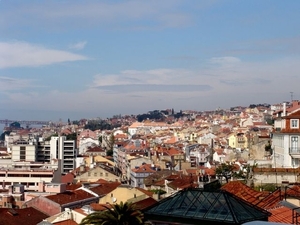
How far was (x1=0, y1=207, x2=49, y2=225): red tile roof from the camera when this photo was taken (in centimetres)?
2784

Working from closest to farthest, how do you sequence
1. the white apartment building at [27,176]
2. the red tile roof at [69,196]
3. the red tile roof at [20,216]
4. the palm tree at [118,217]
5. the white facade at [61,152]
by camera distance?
1. the palm tree at [118,217]
2. the red tile roof at [20,216]
3. the red tile roof at [69,196]
4. the white apartment building at [27,176]
5. the white facade at [61,152]

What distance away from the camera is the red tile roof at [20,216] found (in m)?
27.8

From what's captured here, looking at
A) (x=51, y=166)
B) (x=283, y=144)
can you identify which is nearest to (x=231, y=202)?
(x=283, y=144)

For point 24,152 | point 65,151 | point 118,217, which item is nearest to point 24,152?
point 24,152

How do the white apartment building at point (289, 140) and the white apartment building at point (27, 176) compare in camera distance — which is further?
the white apartment building at point (27, 176)

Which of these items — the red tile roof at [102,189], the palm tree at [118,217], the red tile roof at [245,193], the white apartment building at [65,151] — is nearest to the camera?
the palm tree at [118,217]

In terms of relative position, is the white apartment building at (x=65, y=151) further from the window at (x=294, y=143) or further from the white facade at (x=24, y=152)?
the window at (x=294, y=143)

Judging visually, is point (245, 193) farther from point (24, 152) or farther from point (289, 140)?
point (24, 152)

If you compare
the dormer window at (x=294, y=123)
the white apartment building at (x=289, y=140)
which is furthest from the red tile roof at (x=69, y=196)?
the dormer window at (x=294, y=123)

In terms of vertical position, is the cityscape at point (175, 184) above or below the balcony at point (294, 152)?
below

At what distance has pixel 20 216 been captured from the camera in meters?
29.0

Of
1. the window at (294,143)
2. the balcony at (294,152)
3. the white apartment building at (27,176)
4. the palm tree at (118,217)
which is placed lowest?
the white apartment building at (27,176)

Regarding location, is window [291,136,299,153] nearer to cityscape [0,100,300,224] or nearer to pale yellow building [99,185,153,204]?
cityscape [0,100,300,224]

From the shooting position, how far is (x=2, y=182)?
200 feet
